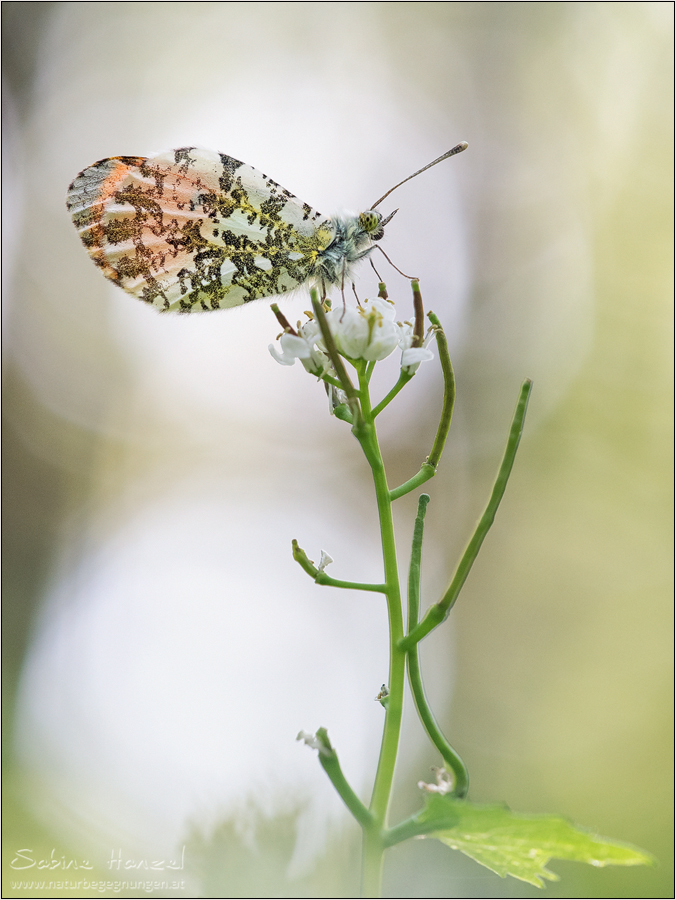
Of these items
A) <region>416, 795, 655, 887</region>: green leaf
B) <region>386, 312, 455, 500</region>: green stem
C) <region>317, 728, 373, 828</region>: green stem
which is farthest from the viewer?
<region>386, 312, 455, 500</region>: green stem

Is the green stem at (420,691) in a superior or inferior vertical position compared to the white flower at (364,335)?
inferior

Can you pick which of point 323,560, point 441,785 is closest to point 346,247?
point 323,560

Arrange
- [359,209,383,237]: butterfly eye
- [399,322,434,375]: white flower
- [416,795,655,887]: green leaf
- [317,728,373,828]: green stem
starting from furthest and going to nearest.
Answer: [359,209,383,237]: butterfly eye < [399,322,434,375]: white flower < [317,728,373,828]: green stem < [416,795,655,887]: green leaf

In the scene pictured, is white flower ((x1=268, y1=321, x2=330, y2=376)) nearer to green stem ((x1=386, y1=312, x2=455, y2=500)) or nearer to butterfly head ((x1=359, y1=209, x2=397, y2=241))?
green stem ((x1=386, y1=312, x2=455, y2=500))

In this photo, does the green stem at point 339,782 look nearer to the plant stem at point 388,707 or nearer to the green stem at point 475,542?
the plant stem at point 388,707

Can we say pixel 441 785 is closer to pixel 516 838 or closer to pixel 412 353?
pixel 516 838

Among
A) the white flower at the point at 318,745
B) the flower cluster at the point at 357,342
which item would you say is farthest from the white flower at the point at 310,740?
the flower cluster at the point at 357,342

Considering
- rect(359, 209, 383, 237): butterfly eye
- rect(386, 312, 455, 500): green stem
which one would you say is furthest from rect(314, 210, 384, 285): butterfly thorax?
rect(386, 312, 455, 500): green stem
